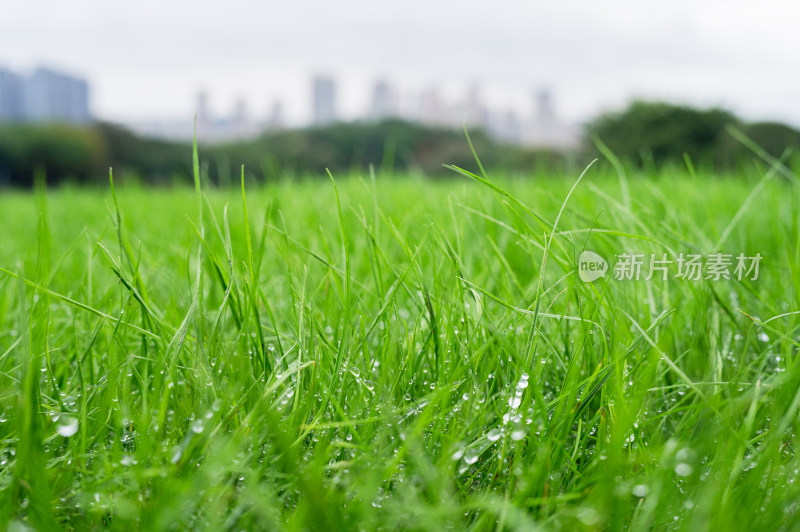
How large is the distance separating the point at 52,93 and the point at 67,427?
86.6 feet

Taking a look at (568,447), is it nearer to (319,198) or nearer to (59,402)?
(59,402)

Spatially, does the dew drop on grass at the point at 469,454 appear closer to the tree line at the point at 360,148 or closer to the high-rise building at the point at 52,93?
the tree line at the point at 360,148

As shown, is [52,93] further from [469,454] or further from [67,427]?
[469,454]

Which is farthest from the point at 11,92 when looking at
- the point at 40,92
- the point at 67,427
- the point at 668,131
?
the point at 67,427

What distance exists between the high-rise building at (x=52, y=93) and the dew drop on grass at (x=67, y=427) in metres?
24.1

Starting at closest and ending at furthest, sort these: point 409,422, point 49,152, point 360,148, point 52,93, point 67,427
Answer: point 67,427 < point 409,422 < point 49,152 < point 360,148 < point 52,93

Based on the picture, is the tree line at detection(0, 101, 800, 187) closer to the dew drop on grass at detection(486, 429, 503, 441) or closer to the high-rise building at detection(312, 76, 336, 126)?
the dew drop on grass at detection(486, 429, 503, 441)

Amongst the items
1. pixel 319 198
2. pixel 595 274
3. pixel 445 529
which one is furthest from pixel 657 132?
pixel 445 529

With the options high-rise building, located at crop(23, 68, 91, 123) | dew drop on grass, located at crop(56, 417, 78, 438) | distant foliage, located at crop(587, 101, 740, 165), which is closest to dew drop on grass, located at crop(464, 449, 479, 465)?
dew drop on grass, located at crop(56, 417, 78, 438)

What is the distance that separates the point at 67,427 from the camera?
0.54 metres

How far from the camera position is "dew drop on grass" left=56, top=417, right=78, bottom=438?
526mm

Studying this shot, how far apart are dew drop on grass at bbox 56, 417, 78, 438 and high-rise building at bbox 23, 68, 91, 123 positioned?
24.1m

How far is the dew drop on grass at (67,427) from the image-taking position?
53cm

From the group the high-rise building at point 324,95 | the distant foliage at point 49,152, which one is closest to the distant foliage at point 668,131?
the distant foliage at point 49,152
